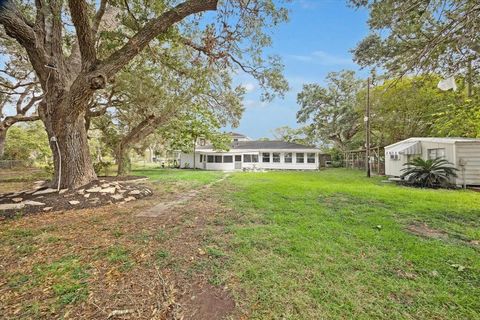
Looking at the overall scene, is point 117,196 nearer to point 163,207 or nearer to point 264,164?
point 163,207

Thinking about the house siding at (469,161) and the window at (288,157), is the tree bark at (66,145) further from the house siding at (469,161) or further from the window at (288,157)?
the window at (288,157)

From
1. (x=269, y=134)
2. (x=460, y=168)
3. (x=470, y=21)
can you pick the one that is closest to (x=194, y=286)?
(x=470, y=21)

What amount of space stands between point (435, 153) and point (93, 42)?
1465cm

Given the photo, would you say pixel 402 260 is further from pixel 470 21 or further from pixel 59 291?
pixel 470 21

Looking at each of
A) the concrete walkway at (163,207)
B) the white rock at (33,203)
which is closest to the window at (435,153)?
the concrete walkway at (163,207)

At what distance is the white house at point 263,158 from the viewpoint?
83.3ft

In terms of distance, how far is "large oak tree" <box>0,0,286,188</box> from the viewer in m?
5.39

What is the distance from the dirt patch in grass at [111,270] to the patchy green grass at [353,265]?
383 millimetres

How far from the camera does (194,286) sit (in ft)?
8.27

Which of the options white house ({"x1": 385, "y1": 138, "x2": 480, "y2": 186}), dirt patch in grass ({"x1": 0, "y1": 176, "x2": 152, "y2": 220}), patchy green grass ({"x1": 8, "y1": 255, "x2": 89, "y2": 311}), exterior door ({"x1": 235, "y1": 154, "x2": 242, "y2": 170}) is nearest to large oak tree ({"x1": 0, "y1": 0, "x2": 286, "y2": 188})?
dirt patch in grass ({"x1": 0, "y1": 176, "x2": 152, "y2": 220})

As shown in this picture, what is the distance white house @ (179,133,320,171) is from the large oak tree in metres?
17.9

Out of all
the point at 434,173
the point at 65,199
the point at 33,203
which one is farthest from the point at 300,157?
the point at 33,203

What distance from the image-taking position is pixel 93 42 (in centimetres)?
568

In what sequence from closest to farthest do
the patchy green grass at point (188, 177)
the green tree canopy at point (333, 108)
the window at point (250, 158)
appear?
1. the patchy green grass at point (188, 177)
2. the window at point (250, 158)
3. the green tree canopy at point (333, 108)
